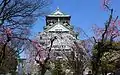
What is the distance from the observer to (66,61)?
49.5 m

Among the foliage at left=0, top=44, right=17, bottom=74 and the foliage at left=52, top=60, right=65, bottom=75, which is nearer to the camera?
the foliage at left=0, top=44, right=17, bottom=74

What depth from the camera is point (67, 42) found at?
154 ft

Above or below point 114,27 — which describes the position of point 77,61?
below

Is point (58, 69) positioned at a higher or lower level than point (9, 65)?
lower

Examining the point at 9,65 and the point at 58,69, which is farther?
the point at 58,69

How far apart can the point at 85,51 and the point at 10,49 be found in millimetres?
9493

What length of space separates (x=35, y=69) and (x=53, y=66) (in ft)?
24.9

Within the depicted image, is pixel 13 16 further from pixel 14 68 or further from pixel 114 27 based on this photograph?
pixel 14 68

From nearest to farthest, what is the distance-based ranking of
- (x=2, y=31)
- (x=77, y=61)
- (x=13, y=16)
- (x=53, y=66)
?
(x=13, y=16)
(x=2, y=31)
(x=77, y=61)
(x=53, y=66)

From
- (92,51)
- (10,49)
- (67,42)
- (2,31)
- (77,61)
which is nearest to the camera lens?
(2,31)

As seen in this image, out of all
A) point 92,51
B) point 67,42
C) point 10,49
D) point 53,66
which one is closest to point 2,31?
point 10,49

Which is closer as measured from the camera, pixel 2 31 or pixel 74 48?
pixel 2 31

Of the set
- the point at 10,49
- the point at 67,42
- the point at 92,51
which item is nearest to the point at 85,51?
the point at 92,51

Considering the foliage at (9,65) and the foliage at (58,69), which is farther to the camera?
the foliage at (58,69)
